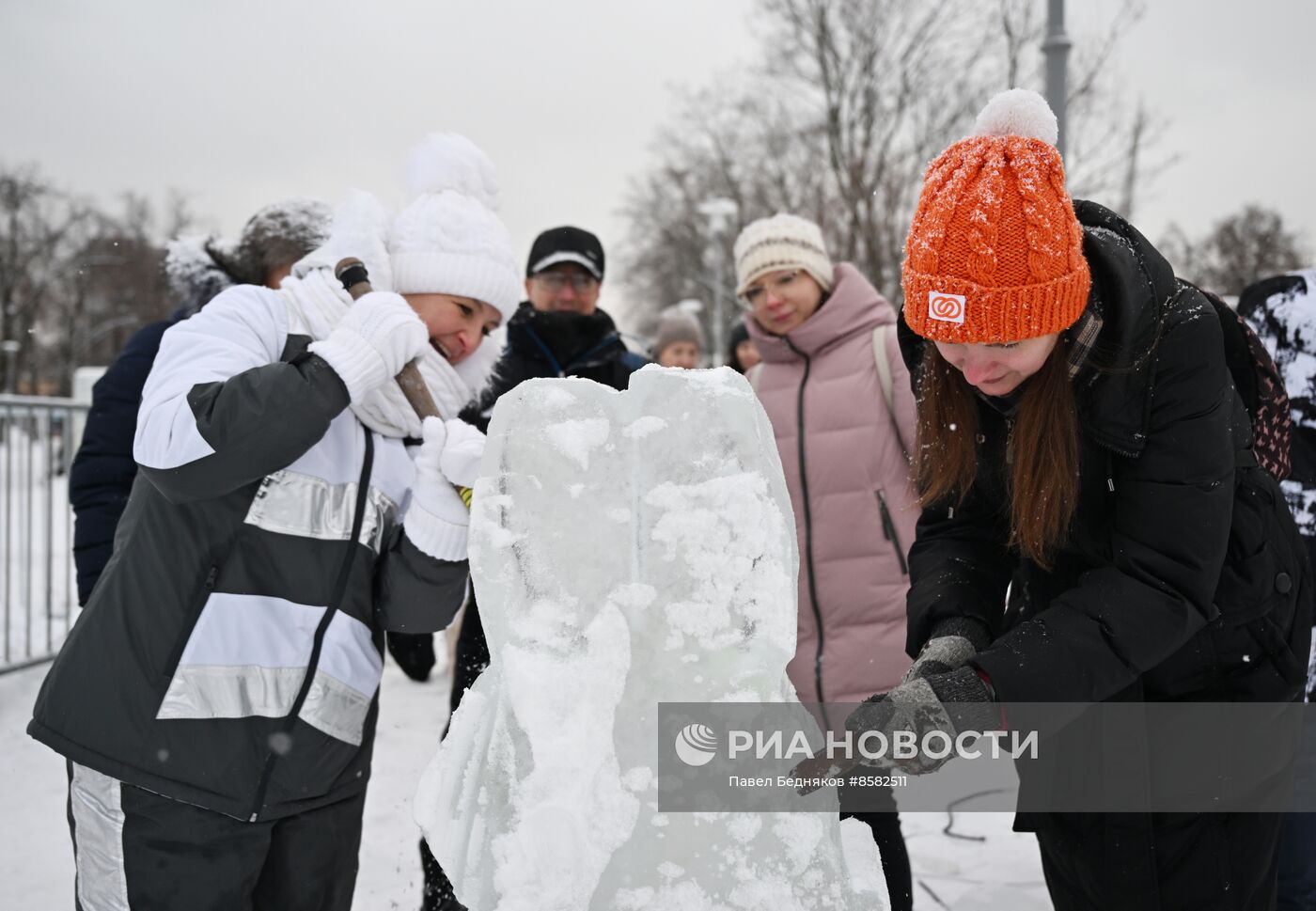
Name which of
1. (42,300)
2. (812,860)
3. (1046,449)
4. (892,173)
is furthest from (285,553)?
(42,300)

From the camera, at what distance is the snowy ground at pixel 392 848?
9.96 feet

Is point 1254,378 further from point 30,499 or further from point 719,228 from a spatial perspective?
point 719,228

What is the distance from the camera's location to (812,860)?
1.24 metres

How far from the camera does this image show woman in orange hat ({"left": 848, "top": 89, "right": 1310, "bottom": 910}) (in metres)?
1.42

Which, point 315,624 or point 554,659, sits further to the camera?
point 315,624

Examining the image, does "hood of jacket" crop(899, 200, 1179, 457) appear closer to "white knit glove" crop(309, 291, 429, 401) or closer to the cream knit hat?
"white knit glove" crop(309, 291, 429, 401)

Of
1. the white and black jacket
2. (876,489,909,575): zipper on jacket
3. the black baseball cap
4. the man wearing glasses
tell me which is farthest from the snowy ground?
the black baseball cap

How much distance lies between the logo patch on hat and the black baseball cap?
2.03 meters

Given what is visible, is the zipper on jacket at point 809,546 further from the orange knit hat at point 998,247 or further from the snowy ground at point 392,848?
the orange knit hat at point 998,247

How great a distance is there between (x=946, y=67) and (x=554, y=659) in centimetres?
1468

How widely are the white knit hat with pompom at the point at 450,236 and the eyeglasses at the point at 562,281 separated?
3.19ft

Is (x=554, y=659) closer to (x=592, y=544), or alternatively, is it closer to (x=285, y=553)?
(x=592, y=544)

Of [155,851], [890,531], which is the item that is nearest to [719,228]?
[890,531]

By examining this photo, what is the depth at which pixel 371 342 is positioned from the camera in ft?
5.86
